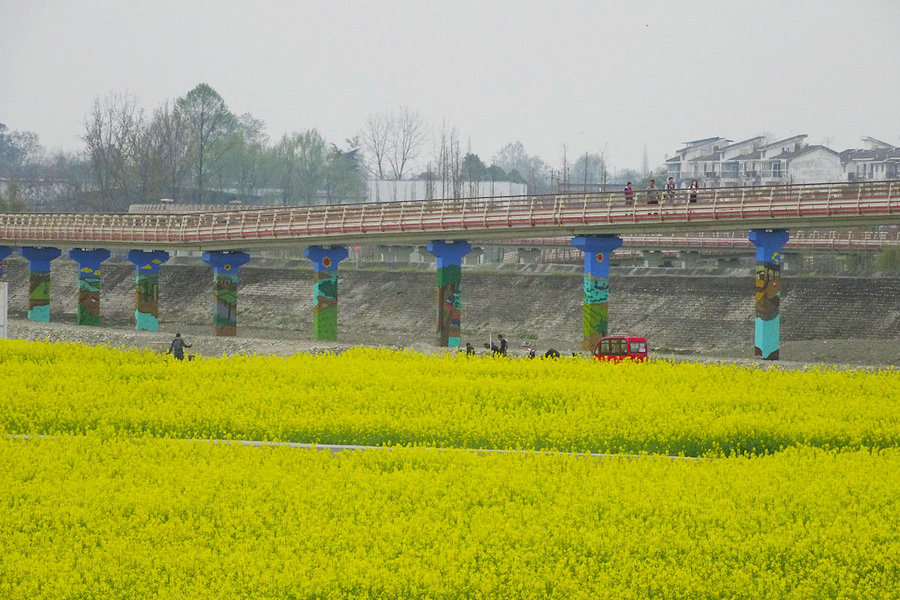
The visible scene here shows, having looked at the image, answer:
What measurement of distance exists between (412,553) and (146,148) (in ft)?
417

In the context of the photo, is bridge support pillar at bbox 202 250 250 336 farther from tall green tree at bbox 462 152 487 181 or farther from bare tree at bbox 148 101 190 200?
tall green tree at bbox 462 152 487 181

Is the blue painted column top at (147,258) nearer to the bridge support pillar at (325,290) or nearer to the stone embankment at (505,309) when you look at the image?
the stone embankment at (505,309)

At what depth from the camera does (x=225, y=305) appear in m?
67.9

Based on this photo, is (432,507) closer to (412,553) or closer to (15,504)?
(412,553)

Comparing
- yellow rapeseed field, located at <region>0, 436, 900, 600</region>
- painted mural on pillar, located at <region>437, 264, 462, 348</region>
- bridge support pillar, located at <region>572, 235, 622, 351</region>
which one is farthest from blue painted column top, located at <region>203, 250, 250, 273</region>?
yellow rapeseed field, located at <region>0, 436, 900, 600</region>

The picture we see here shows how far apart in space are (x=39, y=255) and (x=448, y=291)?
33365 mm

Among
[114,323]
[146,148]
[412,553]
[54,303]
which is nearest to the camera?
[412,553]

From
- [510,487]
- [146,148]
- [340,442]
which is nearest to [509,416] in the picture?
[340,442]

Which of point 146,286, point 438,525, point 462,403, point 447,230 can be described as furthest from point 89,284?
point 438,525

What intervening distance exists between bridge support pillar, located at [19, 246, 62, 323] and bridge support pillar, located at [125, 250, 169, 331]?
1033cm

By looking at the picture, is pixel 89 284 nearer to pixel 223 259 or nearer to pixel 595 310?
pixel 223 259

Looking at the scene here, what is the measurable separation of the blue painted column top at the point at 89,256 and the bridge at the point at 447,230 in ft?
0.20

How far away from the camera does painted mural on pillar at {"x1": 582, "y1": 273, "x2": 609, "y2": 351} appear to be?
5581cm

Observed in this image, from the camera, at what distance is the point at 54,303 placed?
9488cm
